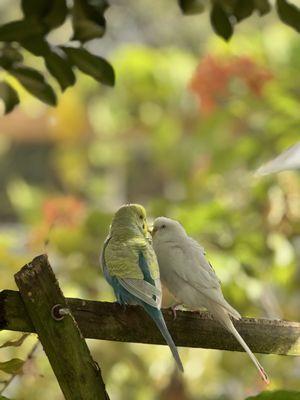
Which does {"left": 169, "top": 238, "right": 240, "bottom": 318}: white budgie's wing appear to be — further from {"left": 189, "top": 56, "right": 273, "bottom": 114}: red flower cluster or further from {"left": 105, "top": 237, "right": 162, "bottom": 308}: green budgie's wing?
{"left": 189, "top": 56, "right": 273, "bottom": 114}: red flower cluster

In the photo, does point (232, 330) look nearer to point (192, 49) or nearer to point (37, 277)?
point (37, 277)

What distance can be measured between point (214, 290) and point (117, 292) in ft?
0.25

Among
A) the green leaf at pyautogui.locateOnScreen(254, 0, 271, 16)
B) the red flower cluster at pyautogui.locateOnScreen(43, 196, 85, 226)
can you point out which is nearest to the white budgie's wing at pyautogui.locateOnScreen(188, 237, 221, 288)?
the green leaf at pyautogui.locateOnScreen(254, 0, 271, 16)

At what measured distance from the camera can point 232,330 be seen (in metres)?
0.71

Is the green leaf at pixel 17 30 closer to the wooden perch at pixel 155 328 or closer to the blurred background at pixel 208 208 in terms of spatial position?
the wooden perch at pixel 155 328

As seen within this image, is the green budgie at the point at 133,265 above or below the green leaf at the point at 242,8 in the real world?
above

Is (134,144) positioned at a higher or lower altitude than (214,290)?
lower

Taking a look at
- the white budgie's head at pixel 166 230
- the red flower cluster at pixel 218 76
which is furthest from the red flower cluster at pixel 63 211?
the white budgie's head at pixel 166 230

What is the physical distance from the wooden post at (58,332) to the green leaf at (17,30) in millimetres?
340

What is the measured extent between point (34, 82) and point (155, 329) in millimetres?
386

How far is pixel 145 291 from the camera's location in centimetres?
69

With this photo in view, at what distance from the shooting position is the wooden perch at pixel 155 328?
2.28ft

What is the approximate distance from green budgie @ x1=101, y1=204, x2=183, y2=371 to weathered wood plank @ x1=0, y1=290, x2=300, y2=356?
0.8 inches

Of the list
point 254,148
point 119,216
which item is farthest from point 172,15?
point 119,216
